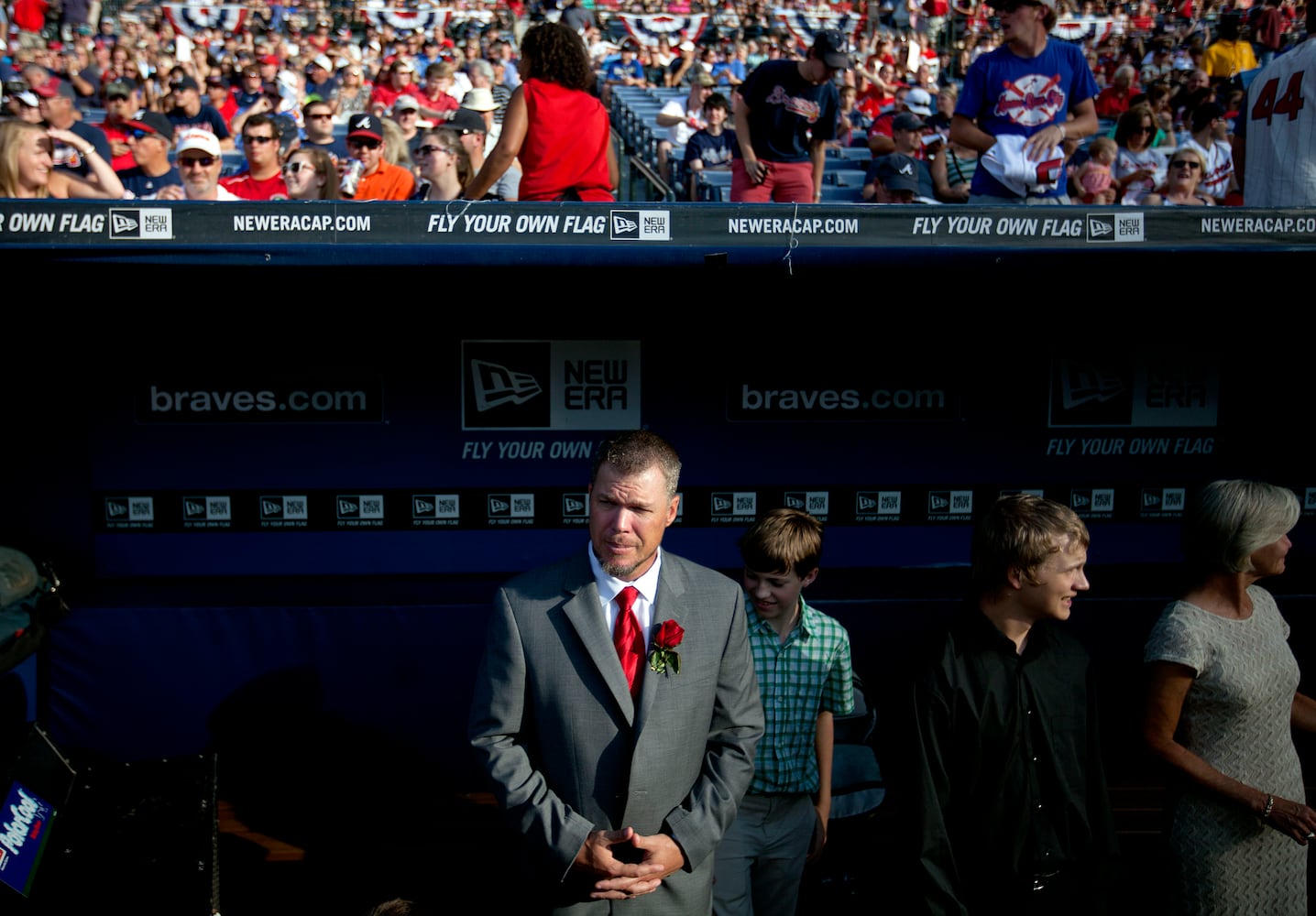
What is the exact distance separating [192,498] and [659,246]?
211 centimetres

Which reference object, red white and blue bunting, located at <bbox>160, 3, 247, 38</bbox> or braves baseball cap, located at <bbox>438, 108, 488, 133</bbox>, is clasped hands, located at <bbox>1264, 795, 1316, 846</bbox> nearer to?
braves baseball cap, located at <bbox>438, 108, 488, 133</bbox>

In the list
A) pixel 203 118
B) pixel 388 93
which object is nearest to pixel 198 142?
pixel 203 118

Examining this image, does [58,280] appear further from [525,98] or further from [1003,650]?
[1003,650]

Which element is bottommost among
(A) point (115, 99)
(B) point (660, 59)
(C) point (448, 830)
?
(C) point (448, 830)

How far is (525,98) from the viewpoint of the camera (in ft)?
14.3

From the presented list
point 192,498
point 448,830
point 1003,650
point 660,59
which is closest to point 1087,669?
point 1003,650

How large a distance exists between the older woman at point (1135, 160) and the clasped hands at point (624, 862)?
7.40m

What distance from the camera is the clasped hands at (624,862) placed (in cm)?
239

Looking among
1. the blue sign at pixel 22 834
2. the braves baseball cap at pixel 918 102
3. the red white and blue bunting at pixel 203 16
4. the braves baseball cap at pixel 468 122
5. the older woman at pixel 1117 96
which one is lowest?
the blue sign at pixel 22 834

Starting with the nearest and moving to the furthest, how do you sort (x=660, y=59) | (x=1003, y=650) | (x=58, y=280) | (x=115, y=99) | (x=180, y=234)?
(x=1003, y=650), (x=180, y=234), (x=58, y=280), (x=115, y=99), (x=660, y=59)

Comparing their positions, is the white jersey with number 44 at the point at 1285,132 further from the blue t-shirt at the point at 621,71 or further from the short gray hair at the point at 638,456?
the blue t-shirt at the point at 621,71

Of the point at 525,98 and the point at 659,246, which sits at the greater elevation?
the point at 525,98

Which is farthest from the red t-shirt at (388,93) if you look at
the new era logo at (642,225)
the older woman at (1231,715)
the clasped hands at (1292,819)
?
the clasped hands at (1292,819)

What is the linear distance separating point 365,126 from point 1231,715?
4.82m
